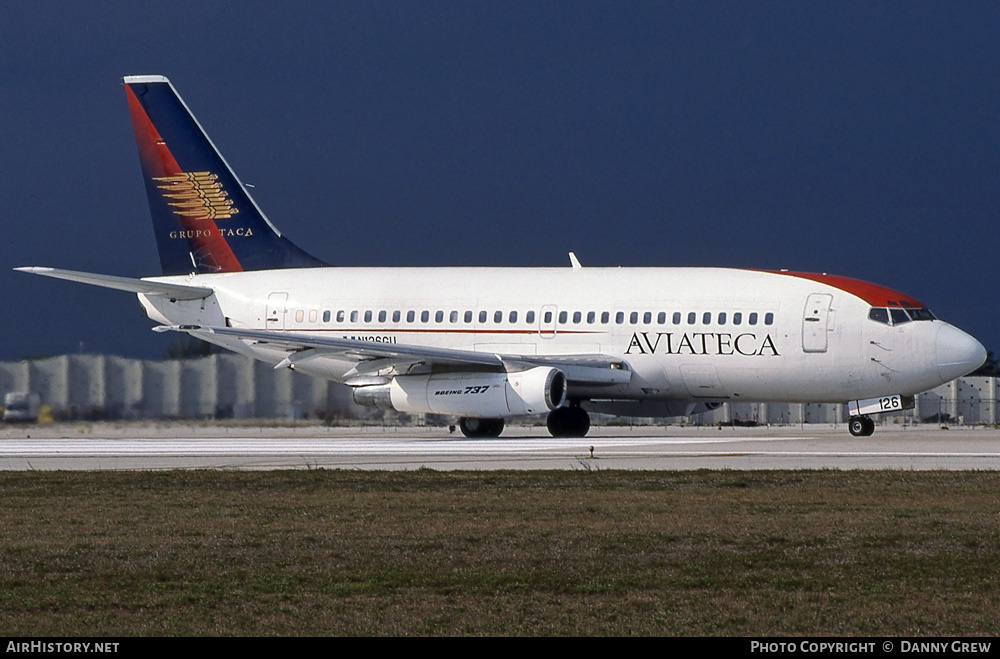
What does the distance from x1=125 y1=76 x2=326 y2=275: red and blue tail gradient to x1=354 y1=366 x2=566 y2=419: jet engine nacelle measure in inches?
288

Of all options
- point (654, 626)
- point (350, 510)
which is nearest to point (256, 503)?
point (350, 510)

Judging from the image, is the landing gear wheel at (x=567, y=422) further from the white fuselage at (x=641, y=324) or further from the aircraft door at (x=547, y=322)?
the aircraft door at (x=547, y=322)

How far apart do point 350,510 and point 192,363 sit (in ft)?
76.0

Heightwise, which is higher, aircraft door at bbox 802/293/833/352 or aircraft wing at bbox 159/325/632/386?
aircraft door at bbox 802/293/833/352

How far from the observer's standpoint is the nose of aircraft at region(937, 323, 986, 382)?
104 ft

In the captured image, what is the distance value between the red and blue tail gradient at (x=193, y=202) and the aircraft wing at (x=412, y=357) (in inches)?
231

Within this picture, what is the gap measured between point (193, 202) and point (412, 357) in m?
10.9

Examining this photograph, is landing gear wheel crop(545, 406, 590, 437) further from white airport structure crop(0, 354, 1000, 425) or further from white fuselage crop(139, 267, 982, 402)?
white airport structure crop(0, 354, 1000, 425)

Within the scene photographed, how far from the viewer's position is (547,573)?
10891mm

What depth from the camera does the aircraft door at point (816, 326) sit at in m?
32.1

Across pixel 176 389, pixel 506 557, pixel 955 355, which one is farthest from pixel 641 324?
pixel 506 557

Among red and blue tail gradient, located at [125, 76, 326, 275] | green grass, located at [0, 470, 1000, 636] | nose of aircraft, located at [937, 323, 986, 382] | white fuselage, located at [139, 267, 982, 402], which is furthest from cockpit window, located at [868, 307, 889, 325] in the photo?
red and blue tail gradient, located at [125, 76, 326, 275]

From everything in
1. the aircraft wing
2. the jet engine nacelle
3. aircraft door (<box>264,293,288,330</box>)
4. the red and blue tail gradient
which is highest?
the red and blue tail gradient

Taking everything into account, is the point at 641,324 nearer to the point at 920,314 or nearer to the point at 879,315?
the point at 879,315
